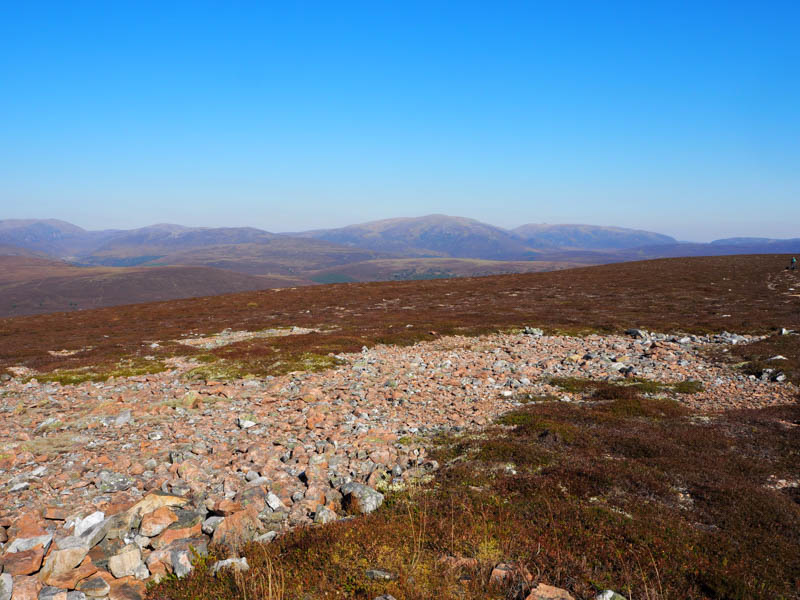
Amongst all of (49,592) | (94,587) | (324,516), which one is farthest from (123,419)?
(324,516)

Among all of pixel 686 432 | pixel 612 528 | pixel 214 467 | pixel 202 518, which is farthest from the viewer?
pixel 686 432

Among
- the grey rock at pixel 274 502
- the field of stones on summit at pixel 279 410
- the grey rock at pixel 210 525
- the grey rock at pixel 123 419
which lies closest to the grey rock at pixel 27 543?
the field of stones on summit at pixel 279 410

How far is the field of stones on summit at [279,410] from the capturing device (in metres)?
7.38

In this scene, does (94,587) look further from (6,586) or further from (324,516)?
(324,516)

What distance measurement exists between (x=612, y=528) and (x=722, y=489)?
11.0ft

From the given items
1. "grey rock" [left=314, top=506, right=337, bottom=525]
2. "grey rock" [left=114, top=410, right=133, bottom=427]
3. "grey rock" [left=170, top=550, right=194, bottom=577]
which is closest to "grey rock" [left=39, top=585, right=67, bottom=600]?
"grey rock" [left=170, top=550, right=194, bottom=577]

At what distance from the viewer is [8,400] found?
1934cm

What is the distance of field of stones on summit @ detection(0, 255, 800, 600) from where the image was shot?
7375 millimetres

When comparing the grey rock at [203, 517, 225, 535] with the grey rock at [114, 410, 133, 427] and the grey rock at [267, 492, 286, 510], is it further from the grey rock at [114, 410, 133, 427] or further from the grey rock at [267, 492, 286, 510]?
the grey rock at [114, 410, 133, 427]

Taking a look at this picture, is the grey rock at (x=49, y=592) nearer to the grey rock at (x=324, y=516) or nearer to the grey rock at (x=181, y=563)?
the grey rock at (x=181, y=563)

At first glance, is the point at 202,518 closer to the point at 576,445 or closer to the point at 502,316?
the point at 576,445

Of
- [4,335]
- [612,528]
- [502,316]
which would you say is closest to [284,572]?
[612,528]

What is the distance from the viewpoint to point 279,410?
1617 cm

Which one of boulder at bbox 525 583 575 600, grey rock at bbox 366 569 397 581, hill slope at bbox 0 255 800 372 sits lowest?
hill slope at bbox 0 255 800 372
